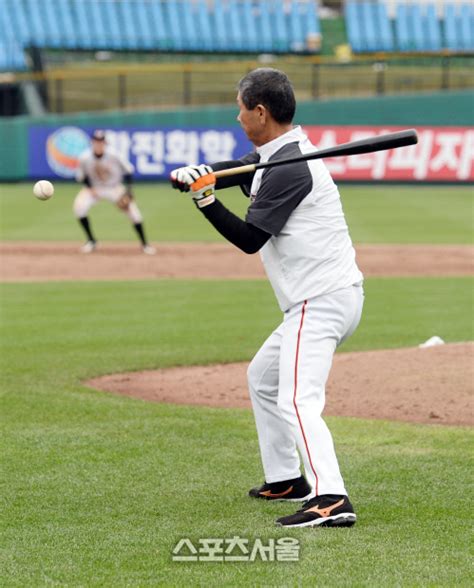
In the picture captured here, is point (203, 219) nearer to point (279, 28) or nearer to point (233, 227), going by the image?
point (279, 28)

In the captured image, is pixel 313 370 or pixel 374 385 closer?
pixel 313 370

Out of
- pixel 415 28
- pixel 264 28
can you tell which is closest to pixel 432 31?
pixel 415 28

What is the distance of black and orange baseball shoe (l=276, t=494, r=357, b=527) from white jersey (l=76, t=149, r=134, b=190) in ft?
45.7

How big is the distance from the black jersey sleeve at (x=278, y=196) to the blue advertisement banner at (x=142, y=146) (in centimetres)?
2747

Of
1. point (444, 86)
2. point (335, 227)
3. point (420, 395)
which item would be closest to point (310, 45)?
point (444, 86)

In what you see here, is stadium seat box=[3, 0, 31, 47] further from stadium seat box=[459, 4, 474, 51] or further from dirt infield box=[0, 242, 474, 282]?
dirt infield box=[0, 242, 474, 282]

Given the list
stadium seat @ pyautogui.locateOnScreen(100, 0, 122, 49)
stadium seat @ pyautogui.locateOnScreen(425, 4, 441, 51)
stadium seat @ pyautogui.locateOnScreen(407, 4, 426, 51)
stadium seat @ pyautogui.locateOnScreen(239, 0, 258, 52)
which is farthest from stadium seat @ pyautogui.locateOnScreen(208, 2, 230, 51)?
stadium seat @ pyautogui.locateOnScreen(425, 4, 441, 51)

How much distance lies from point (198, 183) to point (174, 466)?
194 centimetres

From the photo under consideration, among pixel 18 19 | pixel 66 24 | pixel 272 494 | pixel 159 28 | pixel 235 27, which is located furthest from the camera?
pixel 235 27

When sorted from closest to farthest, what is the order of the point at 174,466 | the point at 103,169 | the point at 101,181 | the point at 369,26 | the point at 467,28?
the point at 174,466 → the point at 103,169 → the point at 101,181 → the point at 369,26 → the point at 467,28

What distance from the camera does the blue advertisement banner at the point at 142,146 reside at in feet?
106

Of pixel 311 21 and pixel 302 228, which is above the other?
pixel 302 228

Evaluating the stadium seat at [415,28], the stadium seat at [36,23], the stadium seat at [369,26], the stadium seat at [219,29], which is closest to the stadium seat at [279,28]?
the stadium seat at [219,29]

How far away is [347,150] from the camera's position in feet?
16.5
